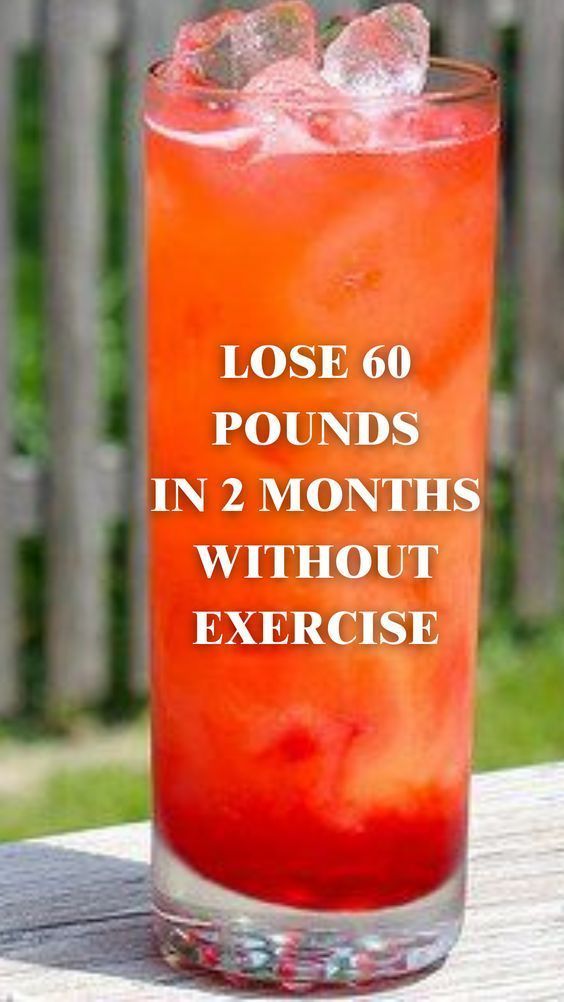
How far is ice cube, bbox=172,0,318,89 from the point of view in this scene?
1.69 meters

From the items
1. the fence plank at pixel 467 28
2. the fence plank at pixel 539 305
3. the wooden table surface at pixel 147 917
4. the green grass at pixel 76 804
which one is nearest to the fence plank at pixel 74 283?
Answer: the green grass at pixel 76 804

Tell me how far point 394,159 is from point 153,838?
0.43m

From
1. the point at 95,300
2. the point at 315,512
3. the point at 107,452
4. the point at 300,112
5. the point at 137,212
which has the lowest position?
the point at 107,452

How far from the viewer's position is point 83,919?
72.1 inches

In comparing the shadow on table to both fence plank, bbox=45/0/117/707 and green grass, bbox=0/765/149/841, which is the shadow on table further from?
fence plank, bbox=45/0/117/707

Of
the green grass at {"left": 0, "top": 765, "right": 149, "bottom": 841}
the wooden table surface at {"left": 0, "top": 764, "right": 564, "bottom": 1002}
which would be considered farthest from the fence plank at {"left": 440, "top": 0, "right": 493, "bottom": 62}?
the wooden table surface at {"left": 0, "top": 764, "right": 564, "bottom": 1002}

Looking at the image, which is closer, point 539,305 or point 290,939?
point 290,939

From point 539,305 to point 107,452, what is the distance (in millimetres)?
667

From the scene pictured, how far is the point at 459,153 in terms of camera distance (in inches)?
66.8

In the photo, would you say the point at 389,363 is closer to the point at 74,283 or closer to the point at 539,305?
the point at 74,283

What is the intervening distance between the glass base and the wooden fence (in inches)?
87.7

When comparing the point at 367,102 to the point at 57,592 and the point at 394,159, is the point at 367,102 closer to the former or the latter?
the point at 394,159

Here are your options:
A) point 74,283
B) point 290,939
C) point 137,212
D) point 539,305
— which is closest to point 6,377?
point 74,283

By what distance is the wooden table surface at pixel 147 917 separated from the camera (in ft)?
5.71
